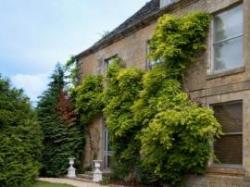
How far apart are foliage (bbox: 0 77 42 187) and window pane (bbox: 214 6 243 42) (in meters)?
6.85

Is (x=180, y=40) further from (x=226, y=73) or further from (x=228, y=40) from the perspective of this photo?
(x=226, y=73)

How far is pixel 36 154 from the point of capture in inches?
725

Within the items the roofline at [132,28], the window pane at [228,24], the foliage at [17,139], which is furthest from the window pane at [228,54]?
the foliage at [17,139]

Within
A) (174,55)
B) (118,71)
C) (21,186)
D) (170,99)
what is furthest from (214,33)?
(21,186)

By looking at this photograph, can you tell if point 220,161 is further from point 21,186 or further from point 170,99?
point 21,186

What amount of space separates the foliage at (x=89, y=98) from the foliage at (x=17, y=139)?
6304 millimetres

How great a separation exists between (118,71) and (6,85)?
5515mm

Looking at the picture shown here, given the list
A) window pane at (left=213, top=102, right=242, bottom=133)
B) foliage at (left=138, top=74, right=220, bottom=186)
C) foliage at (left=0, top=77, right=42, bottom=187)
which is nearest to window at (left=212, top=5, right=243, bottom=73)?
window pane at (left=213, top=102, right=242, bottom=133)

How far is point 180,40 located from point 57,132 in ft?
35.2

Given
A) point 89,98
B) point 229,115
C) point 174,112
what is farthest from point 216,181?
point 89,98

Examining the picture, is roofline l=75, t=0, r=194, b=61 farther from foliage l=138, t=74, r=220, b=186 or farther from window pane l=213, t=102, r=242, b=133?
window pane l=213, t=102, r=242, b=133

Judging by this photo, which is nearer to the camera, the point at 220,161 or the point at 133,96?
the point at 220,161

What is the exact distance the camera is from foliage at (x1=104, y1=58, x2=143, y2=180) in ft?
66.3

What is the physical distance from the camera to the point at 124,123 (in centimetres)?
2008
